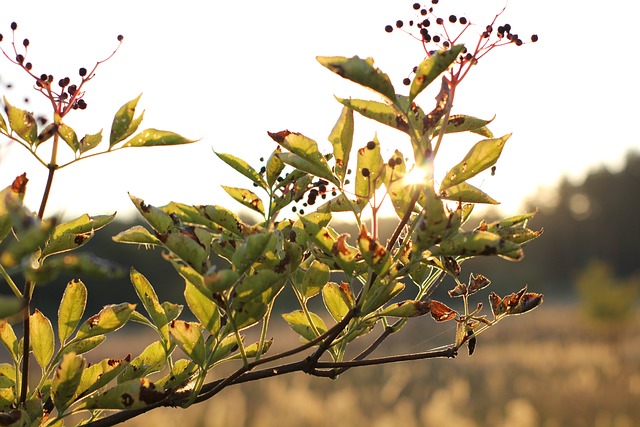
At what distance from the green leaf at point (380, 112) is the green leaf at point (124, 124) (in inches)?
12.2

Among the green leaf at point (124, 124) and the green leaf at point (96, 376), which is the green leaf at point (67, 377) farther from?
the green leaf at point (124, 124)

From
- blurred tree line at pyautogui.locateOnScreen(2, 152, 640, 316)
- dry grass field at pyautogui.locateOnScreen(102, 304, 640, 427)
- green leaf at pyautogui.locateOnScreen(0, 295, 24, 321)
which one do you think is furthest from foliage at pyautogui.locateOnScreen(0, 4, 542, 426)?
blurred tree line at pyautogui.locateOnScreen(2, 152, 640, 316)

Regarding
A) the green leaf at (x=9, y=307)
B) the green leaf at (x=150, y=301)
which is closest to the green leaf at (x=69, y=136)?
the green leaf at (x=150, y=301)

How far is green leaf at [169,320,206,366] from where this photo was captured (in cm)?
107

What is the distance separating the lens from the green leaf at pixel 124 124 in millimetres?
1070

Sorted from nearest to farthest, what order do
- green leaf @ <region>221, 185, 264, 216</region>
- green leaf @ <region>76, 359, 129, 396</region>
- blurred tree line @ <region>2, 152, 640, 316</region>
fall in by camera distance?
green leaf @ <region>76, 359, 129, 396</region>, green leaf @ <region>221, 185, 264, 216</region>, blurred tree line @ <region>2, 152, 640, 316</region>

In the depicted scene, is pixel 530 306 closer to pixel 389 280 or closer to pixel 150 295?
pixel 389 280

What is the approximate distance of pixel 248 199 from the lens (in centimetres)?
122

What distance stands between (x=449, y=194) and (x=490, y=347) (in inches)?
1026

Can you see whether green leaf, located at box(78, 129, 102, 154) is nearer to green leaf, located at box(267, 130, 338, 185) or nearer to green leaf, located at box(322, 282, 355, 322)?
green leaf, located at box(267, 130, 338, 185)

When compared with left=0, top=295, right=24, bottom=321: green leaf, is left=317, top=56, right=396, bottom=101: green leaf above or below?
above

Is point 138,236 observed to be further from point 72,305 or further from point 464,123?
point 464,123

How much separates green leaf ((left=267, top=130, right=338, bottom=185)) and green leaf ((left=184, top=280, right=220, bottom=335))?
0.24 meters

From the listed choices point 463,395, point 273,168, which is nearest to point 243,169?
point 273,168
